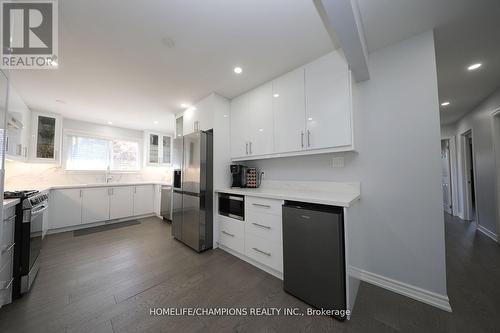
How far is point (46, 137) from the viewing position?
3412 mm

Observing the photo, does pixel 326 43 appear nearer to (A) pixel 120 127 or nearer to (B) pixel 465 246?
(B) pixel 465 246

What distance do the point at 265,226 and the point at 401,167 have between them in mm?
1460

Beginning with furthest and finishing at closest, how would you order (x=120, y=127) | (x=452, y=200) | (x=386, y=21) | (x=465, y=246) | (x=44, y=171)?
(x=120, y=127) → (x=452, y=200) → (x=44, y=171) → (x=465, y=246) → (x=386, y=21)

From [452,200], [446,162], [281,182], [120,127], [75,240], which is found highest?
[120,127]

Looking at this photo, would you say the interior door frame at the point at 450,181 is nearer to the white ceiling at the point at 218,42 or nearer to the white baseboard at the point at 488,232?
the white baseboard at the point at 488,232

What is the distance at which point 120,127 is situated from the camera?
4551 millimetres

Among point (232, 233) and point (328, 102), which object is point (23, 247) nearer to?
point (232, 233)

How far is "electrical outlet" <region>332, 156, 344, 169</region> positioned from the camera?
2.00m

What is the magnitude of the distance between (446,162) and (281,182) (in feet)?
16.9

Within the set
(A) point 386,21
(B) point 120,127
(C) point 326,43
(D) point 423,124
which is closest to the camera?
(A) point 386,21

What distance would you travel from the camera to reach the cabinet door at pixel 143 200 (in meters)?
4.22

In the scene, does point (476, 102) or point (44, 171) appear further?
point (44, 171)

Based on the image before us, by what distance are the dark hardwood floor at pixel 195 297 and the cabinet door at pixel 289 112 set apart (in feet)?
5.03

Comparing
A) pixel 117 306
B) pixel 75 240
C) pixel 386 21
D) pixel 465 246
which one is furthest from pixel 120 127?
pixel 465 246
